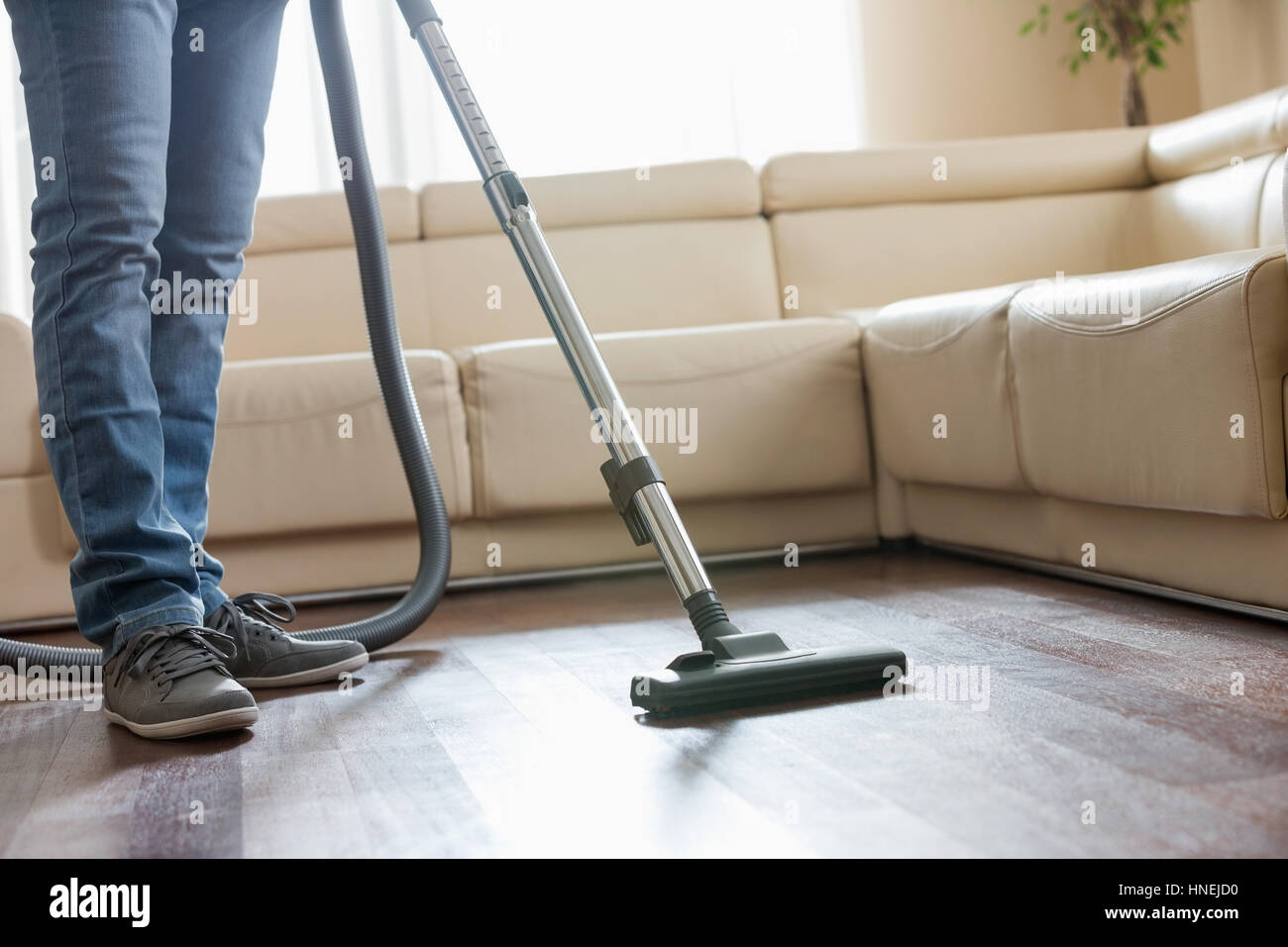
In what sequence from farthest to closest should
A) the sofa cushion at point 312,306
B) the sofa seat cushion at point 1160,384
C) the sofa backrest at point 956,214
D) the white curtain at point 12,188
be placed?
the white curtain at point 12,188, the sofa backrest at point 956,214, the sofa cushion at point 312,306, the sofa seat cushion at point 1160,384

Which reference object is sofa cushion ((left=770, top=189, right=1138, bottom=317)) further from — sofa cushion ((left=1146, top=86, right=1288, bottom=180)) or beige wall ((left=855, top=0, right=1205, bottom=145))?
beige wall ((left=855, top=0, right=1205, bottom=145))

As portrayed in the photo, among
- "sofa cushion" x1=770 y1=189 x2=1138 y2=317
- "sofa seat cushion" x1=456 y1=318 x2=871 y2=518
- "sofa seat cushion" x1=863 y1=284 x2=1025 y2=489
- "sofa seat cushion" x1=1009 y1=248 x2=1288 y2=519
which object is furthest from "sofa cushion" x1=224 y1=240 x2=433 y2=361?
"sofa seat cushion" x1=1009 y1=248 x2=1288 y2=519

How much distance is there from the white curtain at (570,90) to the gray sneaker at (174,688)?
2.94 m

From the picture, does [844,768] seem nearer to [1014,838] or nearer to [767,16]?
[1014,838]

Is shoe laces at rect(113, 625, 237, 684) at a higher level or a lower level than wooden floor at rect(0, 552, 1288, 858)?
higher

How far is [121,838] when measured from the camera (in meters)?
0.90

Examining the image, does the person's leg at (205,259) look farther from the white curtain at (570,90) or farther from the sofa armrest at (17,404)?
the white curtain at (570,90)

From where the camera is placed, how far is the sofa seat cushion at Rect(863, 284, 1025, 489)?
5.90ft

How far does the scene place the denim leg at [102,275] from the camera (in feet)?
3.88

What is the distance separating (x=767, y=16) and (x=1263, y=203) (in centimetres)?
231

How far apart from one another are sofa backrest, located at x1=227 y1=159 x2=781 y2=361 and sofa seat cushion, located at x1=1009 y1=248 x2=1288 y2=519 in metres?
1.07

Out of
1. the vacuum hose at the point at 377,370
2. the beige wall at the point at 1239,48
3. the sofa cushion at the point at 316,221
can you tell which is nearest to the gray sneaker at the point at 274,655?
the vacuum hose at the point at 377,370

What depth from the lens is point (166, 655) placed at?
1196 mm
